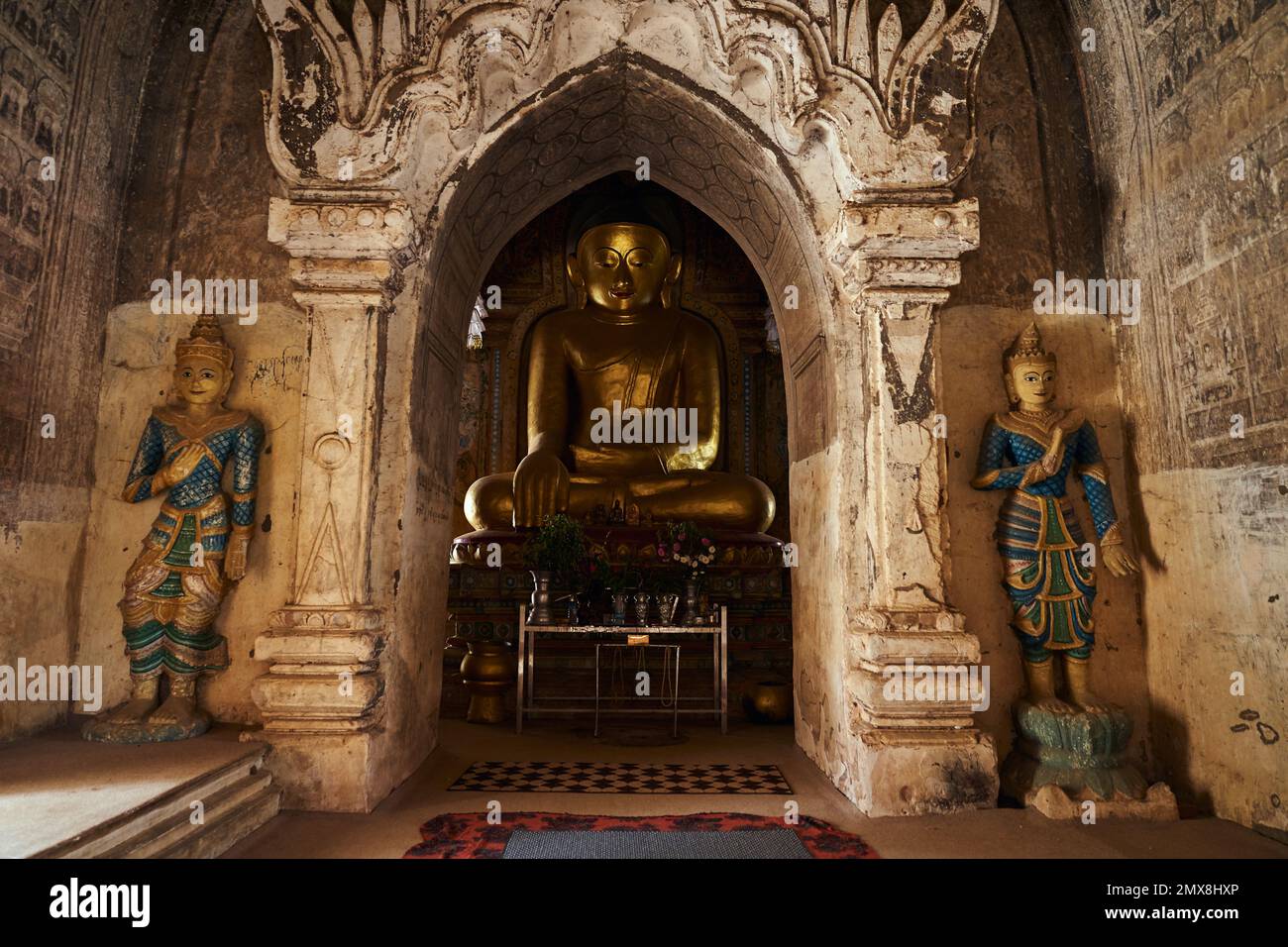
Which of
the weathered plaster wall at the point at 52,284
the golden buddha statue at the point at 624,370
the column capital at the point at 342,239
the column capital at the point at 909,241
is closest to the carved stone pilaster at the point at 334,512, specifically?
the column capital at the point at 342,239

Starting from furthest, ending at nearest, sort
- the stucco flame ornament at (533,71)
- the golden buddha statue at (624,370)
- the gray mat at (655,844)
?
the golden buddha statue at (624,370), the stucco flame ornament at (533,71), the gray mat at (655,844)

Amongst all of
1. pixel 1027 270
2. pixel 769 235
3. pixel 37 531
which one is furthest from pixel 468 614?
pixel 1027 270

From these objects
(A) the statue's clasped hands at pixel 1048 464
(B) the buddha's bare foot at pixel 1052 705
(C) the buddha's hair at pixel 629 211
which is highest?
(C) the buddha's hair at pixel 629 211

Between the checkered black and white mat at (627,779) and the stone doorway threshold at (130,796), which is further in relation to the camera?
the checkered black and white mat at (627,779)

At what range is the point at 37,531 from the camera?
3.66 meters

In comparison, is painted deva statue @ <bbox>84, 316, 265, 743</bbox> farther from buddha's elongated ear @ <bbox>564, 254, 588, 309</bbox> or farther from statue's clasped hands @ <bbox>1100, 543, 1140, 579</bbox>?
buddha's elongated ear @ <bbox>564, 254, 588, 309</bbox>

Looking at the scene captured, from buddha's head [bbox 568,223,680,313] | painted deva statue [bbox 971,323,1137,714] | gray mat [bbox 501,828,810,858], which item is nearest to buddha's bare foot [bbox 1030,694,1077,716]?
painted deva statue [bbox 971,323,1137,714]

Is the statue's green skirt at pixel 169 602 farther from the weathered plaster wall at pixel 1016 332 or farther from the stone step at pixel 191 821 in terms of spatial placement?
the weathered plaster wall at pixel 1016 332

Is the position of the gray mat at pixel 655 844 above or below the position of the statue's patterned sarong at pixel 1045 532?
below

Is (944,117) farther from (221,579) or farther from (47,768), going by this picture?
(47,768)

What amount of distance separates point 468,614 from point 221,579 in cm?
271

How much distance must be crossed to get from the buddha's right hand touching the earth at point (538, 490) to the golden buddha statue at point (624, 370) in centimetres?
50

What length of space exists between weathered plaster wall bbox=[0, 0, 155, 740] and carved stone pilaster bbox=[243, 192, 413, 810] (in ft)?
3.81

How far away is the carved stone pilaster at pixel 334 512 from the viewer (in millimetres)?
3328
